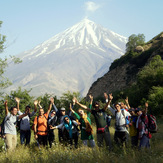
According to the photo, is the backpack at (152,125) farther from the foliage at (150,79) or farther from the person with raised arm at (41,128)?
the foliage at (150,79)

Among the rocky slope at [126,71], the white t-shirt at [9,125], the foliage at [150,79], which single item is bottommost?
the white t-shirt at [9,125]

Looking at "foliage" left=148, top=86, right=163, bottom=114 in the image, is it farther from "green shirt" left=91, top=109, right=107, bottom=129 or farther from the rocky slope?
the rocky slope

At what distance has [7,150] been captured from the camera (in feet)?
27.5

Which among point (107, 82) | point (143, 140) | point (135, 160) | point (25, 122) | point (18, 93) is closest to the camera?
point (135, 160)

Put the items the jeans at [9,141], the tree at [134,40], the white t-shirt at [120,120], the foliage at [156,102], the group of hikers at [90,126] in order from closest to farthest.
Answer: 1. the group of hikers at [90,126]
2. the jeans at [9,141]
3. the white t-shirt at [120,120]
4. the foliage at [156,102]
5. the tree at [134,40]

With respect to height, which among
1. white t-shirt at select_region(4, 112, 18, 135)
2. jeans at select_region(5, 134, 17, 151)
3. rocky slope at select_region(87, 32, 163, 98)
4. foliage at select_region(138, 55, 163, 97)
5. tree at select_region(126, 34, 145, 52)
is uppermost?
tree at select_region(126, 34, 145, 52)

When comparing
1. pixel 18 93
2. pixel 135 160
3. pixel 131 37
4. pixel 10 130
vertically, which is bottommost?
pixel 135 160

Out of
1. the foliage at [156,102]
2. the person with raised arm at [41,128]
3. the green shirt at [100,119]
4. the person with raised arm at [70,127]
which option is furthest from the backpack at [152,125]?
the foliage at [156,102]

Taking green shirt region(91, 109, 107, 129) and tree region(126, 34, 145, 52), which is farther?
tree region(126, 34, 145, 52)

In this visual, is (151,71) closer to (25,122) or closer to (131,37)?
(25,122)

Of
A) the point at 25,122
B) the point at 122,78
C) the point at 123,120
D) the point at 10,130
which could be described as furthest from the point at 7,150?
the point at 122,78

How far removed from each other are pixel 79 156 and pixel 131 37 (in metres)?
96.1

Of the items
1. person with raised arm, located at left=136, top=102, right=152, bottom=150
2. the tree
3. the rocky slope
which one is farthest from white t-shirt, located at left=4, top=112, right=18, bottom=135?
the tree

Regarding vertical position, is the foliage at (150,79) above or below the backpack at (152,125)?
above
